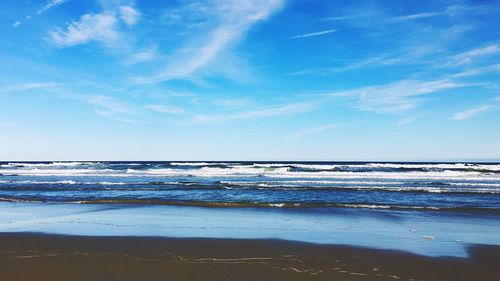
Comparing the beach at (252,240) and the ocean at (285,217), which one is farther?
the ocean at (285,217)

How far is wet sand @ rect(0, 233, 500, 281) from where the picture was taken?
6.48 metres

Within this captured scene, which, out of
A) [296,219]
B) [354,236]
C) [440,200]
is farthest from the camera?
[440,200]

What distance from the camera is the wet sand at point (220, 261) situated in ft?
21.3

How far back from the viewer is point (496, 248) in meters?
8.42

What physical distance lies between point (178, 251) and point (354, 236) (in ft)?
14.3

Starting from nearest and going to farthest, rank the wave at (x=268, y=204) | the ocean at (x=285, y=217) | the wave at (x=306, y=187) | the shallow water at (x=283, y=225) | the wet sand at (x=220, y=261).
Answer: the wet sand at (x=220, y=261) → the shallow water at (x=283, y=225) → the ocean at (x=285, y=217) → the wave at (x=268, y=204) → the wave at (x=306, y=187)

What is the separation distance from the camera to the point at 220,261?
7.38 meters

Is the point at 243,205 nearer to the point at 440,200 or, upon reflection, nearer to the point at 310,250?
the point at 310,250

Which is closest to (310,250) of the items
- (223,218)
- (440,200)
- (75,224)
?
(223,218)

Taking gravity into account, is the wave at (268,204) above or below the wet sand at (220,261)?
above

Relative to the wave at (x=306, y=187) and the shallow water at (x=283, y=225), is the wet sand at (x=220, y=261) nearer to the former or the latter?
the shallow water at (x=283, y=225)

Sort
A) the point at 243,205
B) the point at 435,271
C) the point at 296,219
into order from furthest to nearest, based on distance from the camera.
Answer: the point at 243,205 < the point at 296,219 < the point at 435,271

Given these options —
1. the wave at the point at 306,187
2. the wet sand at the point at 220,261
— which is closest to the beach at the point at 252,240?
the wet sand at the point at 220,261

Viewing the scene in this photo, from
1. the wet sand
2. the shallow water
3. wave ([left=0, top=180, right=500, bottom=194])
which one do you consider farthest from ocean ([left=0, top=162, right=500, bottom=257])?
wave ([left=0, top=180, right=500, bottom=194])
